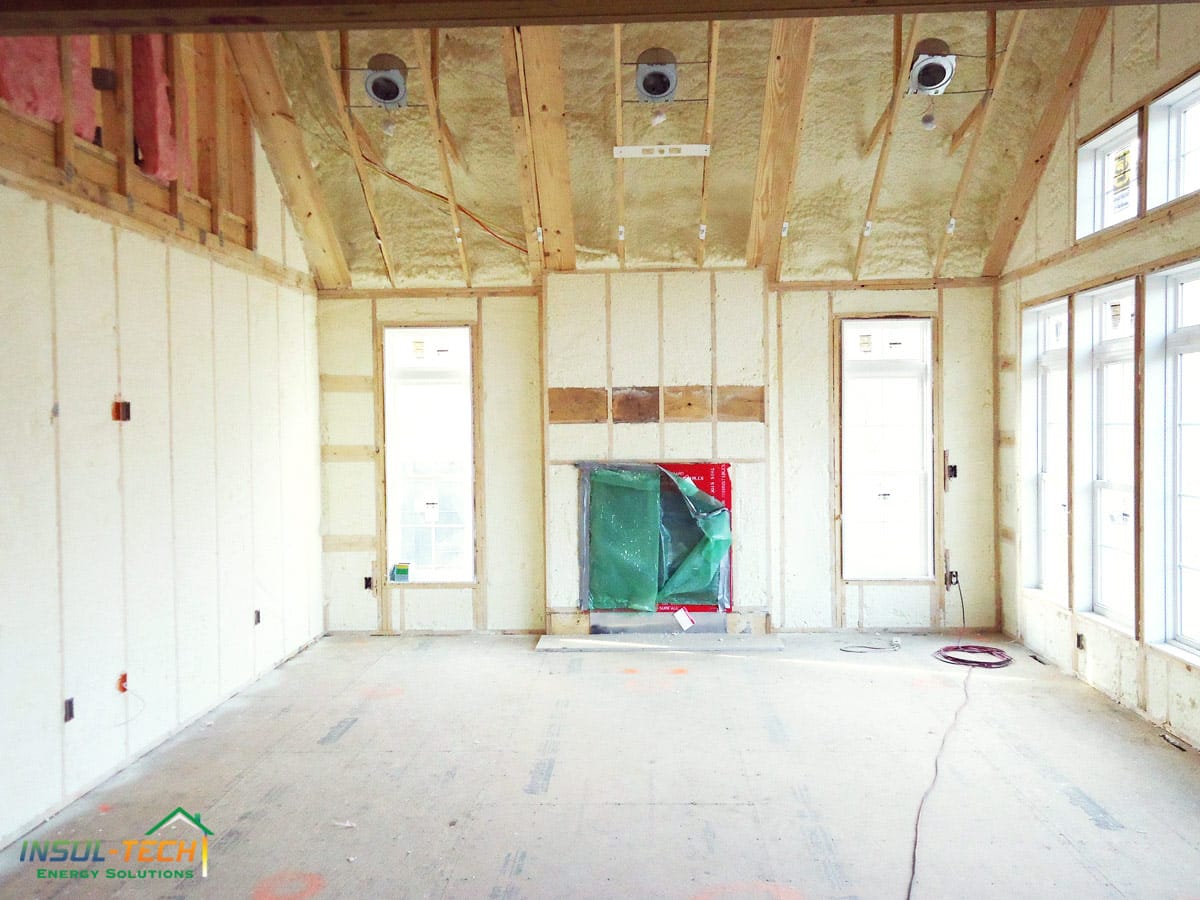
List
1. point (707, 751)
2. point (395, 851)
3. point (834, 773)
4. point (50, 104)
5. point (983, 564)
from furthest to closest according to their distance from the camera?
1. point (983, 564)
2. point (707, 751)
3. point (834, 773)
4. point (50, 104)
5. point (395, 851)

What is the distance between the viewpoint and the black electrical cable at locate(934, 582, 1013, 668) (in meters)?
5.60

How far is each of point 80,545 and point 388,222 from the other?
356cm

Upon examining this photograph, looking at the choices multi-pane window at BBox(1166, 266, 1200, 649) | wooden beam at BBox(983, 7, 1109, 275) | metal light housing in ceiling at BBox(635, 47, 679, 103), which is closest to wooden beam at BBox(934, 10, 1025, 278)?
wooden beam at BBox(983, 7, 1109, 275)

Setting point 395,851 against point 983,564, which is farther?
point 983,564

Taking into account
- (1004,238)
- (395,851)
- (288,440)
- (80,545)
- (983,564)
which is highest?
(1004,238)

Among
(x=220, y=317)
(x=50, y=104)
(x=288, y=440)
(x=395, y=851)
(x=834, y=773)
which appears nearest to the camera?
(x=395, y=851)

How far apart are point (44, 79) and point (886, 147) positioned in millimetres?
4762

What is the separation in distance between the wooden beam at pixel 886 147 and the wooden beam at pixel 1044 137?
36.4 inches

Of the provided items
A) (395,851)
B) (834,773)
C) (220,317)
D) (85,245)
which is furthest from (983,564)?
(85,245)

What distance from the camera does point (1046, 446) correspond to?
19.7 feet

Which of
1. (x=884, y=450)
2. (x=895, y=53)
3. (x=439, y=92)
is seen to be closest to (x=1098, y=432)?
(x=884, y=450)

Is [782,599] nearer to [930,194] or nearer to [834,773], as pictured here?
[834,773]

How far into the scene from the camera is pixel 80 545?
378 cm

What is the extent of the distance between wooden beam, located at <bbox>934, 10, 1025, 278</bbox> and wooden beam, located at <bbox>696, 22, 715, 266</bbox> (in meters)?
1.67
